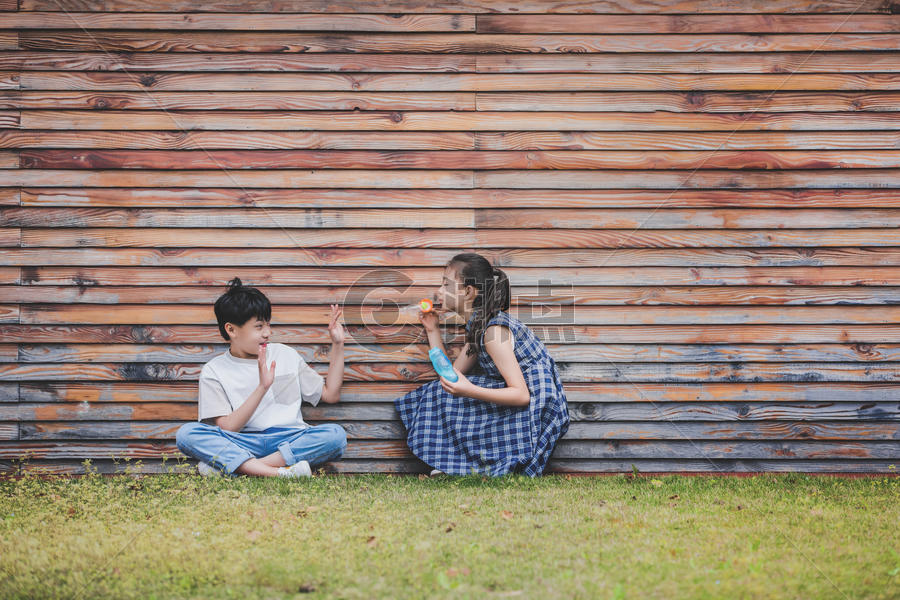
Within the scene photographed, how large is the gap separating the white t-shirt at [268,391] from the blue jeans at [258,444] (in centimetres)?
7

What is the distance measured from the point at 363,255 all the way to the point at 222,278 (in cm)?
91

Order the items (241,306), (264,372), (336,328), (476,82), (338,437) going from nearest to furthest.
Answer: (264,372) < (241,306) < (338,437) < (336,328) < (476,82)

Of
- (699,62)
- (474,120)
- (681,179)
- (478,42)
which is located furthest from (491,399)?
(699,62)

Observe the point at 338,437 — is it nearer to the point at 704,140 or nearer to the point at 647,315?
the point at 647,315

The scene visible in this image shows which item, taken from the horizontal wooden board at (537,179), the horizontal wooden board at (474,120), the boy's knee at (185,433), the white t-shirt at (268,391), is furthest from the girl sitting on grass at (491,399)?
the boy's knee at (185,433)

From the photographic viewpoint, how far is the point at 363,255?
Answer: 415cm

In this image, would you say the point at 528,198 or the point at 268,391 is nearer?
the point at 268,391

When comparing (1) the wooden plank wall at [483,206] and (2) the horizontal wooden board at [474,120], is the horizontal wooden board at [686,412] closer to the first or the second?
(1) the wooden plank wall at [483,206]

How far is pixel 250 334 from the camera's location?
3820mm

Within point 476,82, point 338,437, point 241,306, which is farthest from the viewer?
point 476,82

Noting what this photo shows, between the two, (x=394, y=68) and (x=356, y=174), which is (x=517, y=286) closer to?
(x=356, y=174)

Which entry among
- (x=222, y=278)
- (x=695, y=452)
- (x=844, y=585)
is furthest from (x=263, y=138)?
(x=844, y=585)

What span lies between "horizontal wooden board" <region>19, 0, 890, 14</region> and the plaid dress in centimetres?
198

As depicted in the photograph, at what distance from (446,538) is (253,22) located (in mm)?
3330
